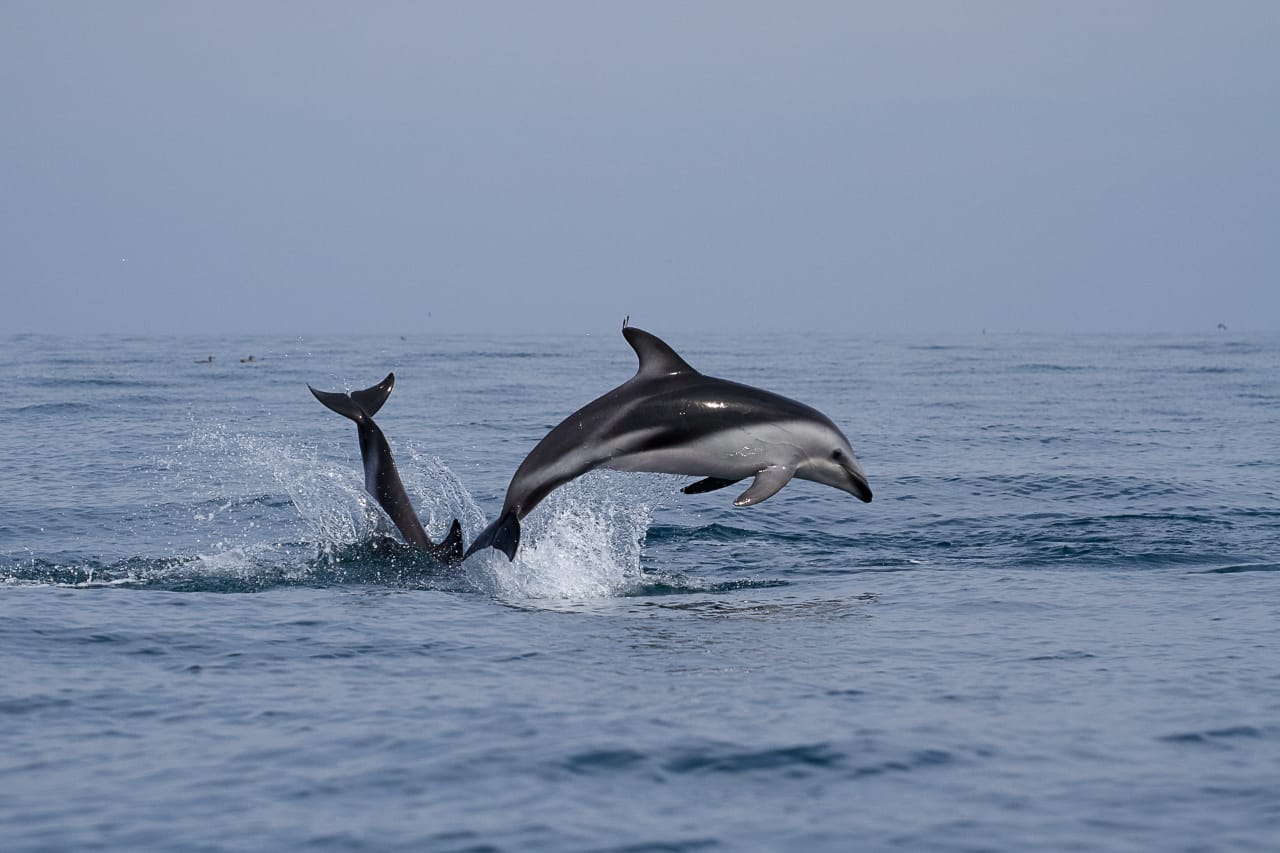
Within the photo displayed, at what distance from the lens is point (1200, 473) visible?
21.7 metres

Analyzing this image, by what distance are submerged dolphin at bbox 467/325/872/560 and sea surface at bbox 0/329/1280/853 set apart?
1035mm

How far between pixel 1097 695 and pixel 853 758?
2.12 meters

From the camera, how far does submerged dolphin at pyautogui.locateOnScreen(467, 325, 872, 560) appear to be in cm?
1164

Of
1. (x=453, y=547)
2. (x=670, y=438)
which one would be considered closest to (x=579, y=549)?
(x=453, y=547)

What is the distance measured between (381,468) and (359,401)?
2.23 feet

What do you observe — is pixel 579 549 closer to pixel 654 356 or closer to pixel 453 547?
pixel 453 547

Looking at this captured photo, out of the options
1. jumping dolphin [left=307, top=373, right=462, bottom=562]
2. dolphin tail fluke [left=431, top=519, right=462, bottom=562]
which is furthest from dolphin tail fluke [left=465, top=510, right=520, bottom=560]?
jumping dolphin [left=307, top=373, right=462, bottom=562]

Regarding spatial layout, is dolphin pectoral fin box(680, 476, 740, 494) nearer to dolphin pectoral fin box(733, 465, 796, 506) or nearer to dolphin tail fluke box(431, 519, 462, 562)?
dolphin pectoral fin box(733, 465, 796, 506)

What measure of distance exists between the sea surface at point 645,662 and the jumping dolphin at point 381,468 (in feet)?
0.74

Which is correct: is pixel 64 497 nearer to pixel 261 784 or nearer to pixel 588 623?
pixel 588 623

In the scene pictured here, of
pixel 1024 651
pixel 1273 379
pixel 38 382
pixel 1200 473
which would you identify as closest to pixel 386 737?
pixel 1024 651

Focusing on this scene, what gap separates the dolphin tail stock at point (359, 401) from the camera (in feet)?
46.1

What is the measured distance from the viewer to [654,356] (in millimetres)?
11812

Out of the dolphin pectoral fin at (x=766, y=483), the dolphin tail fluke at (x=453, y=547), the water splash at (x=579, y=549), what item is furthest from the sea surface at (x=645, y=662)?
the dolphin pectoral fin at (x=766, y=483)
